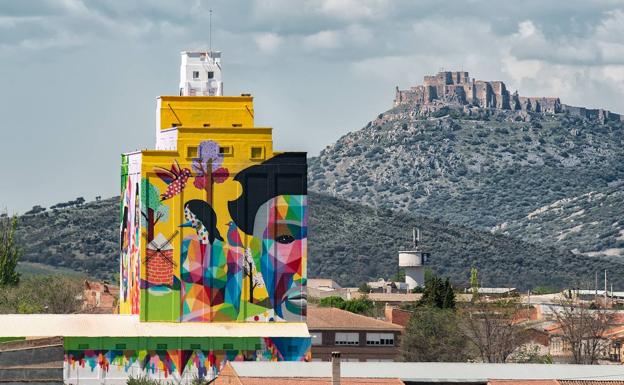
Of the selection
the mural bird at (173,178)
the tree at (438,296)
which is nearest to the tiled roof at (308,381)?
the mural bird at (173,178)

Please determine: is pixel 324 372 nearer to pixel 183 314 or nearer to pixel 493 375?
pixel 493 375

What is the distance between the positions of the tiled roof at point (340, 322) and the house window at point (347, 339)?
1.67ft

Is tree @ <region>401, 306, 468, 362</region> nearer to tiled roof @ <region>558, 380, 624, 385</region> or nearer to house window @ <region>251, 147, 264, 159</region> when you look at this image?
house window @ <region>251, 147, 264, 159</region>

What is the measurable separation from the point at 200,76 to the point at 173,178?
47.3 ft

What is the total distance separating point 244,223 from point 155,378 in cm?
1032

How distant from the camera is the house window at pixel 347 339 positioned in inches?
5517

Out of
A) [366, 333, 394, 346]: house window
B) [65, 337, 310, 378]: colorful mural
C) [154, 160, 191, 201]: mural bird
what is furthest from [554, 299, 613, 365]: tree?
[154, 160, 191, 201]: mural bird

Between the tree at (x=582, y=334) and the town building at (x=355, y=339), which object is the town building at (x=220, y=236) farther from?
the town building at (x=355, y=339)

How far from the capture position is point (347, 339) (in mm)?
140125

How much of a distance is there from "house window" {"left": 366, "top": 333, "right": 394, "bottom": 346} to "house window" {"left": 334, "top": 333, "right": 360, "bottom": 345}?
81 centimetres

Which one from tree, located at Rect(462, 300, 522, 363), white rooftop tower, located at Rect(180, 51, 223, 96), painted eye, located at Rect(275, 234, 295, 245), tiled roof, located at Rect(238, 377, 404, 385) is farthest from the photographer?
tree, located at Rect(462, 300, 522, 363)

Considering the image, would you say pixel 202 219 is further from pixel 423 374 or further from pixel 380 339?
pixel 380 339

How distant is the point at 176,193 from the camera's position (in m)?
102

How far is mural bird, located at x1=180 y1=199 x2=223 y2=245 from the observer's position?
10238 centimetres
